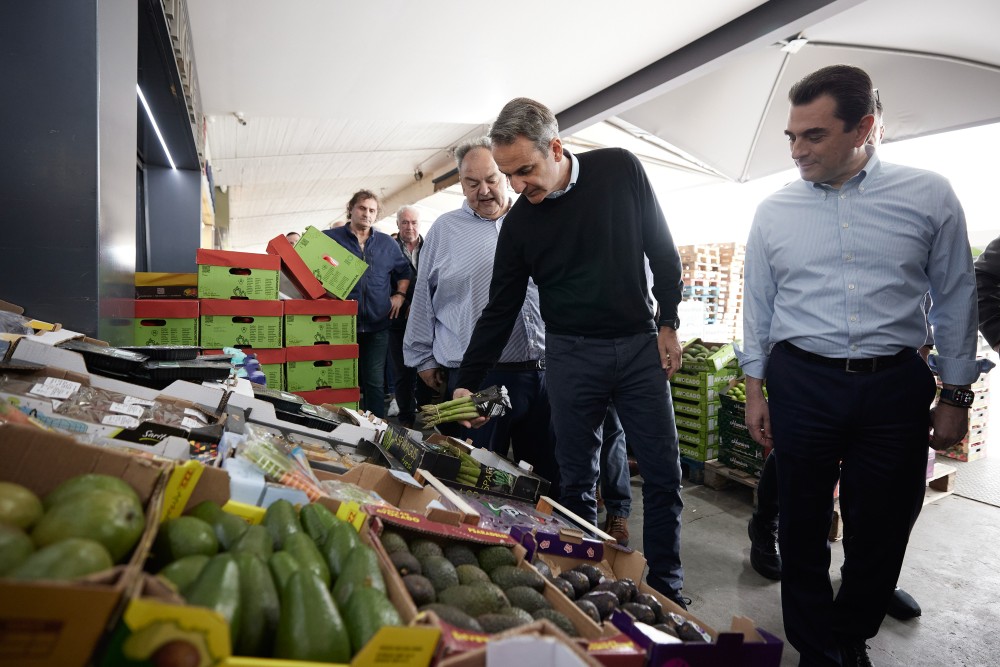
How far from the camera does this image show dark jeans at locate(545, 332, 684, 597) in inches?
82.0

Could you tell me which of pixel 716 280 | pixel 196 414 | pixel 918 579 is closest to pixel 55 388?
pixel 196 414

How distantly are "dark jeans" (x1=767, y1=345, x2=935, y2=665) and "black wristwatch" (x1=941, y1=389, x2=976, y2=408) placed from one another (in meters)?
0.13

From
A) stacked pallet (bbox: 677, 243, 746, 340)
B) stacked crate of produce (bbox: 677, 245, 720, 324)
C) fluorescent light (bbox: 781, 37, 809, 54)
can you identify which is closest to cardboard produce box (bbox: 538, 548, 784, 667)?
fluorescent light (bbox: 781, 37, 809, 54)

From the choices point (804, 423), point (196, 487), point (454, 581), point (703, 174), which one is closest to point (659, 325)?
point (804, 423)

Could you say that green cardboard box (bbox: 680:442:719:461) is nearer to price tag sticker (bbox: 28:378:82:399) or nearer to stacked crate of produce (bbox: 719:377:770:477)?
stacked crate of produce (bbox: 719:377:770:477)

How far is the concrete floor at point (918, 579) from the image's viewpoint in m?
2.25

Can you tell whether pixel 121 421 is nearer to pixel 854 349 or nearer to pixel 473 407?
pixel 473 407

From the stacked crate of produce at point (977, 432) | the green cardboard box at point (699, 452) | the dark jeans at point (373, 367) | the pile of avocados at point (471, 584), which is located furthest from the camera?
the dark jeans at point (373, 367)

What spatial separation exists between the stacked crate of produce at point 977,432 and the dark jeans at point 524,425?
3672mm

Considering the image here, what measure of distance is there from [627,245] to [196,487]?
1544 millimetres

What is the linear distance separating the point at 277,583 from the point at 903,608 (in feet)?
8.76

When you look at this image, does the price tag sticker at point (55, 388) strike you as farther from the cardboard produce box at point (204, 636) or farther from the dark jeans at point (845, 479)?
the dark jeans at point (845, 479)

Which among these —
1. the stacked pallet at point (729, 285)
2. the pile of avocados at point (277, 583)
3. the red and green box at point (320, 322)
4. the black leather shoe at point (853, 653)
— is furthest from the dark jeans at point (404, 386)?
the stacked pallet at point (729, 285)

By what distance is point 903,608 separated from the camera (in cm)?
244
